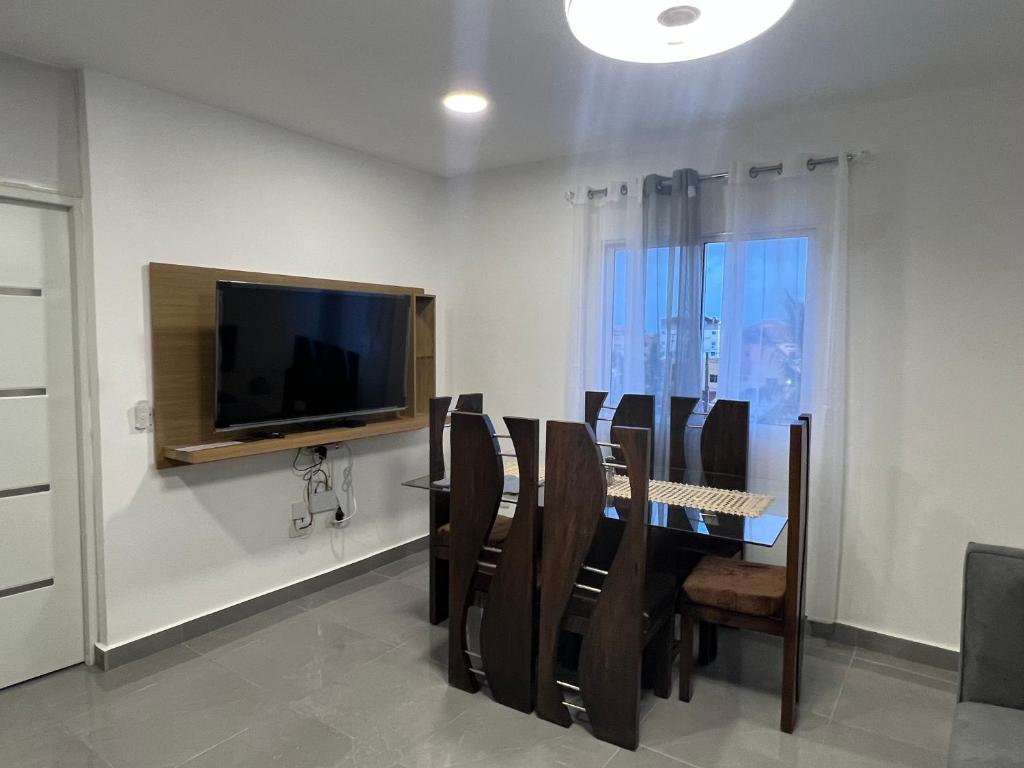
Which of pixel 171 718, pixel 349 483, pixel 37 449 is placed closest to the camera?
pixel 171 718

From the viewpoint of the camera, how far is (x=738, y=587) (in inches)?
94.9

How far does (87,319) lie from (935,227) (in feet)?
11.6

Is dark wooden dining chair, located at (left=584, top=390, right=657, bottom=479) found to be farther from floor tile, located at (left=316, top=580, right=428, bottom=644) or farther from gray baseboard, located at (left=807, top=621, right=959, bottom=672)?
floor tile, located at (left=316, top=580, right=428, bottom=644)

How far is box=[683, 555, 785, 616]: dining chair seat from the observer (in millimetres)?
2328

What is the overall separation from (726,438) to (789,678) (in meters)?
1.09

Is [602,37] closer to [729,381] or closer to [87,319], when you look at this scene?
[729,381]

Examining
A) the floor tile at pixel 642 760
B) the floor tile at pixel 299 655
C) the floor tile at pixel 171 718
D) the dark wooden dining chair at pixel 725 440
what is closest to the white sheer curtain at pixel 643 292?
the dark wooden dining chair at pixel 725 440

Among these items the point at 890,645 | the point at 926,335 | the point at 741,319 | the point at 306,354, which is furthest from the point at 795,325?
the point at 306,354

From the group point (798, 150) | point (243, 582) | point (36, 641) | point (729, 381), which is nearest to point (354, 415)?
point (243, 582)

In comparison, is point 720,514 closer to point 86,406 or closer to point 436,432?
point 436,432

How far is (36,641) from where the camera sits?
270cm

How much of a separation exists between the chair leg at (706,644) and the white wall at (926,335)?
69 centimetres

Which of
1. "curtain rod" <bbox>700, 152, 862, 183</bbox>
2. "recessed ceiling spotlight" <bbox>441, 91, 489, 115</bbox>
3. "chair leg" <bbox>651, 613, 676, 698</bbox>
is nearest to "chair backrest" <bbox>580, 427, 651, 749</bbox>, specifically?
"chair leg" <bbox>651, 613, 676, 698</bbox>

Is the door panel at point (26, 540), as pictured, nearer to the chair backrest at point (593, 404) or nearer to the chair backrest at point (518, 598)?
the chair backrest at point (518, 598)
